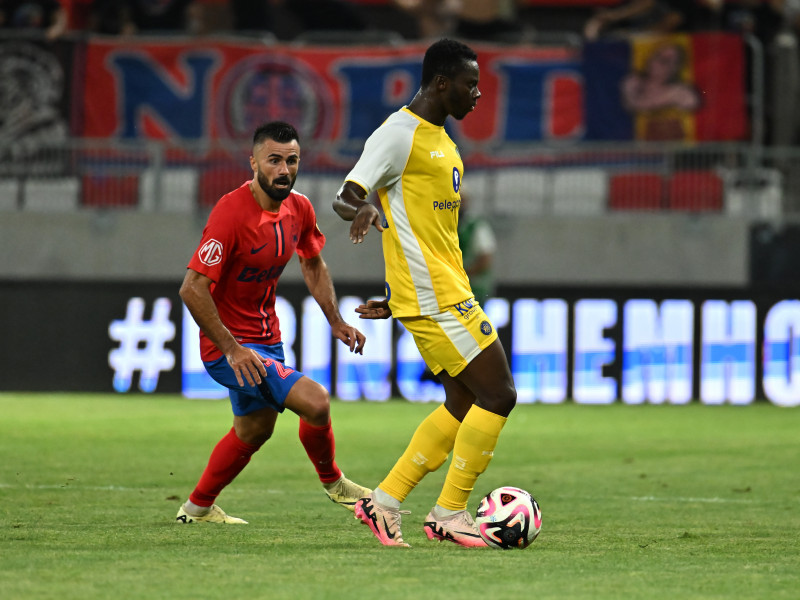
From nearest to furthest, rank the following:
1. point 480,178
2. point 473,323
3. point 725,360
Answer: point 473,323
point 725,360
point 480,178

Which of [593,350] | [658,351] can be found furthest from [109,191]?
[658,351]

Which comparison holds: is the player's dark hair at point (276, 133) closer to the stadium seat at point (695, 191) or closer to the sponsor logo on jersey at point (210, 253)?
the sponsor logo on jersey at point (210, 253)

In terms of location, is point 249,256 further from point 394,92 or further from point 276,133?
point 394,92

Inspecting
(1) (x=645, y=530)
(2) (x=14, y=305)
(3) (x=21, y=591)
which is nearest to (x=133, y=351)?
(2) (x=14, y=305)

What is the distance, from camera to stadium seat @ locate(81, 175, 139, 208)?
16.6m

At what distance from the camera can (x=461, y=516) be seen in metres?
6.34

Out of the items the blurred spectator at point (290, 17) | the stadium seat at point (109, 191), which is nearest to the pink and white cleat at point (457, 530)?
the stadium seat at point (109, 191)

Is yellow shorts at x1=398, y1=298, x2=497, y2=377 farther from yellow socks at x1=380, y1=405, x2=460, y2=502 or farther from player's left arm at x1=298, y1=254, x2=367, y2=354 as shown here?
player's left arm at x1=298, y1=254, x2=367, y2=354

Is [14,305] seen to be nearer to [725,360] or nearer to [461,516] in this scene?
[725,360]

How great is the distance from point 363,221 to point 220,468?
6.23 ft

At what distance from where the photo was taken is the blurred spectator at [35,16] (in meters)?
18.1

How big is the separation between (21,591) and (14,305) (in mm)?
11741

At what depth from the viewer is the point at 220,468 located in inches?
278

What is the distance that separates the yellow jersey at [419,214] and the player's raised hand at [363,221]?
0.34m
